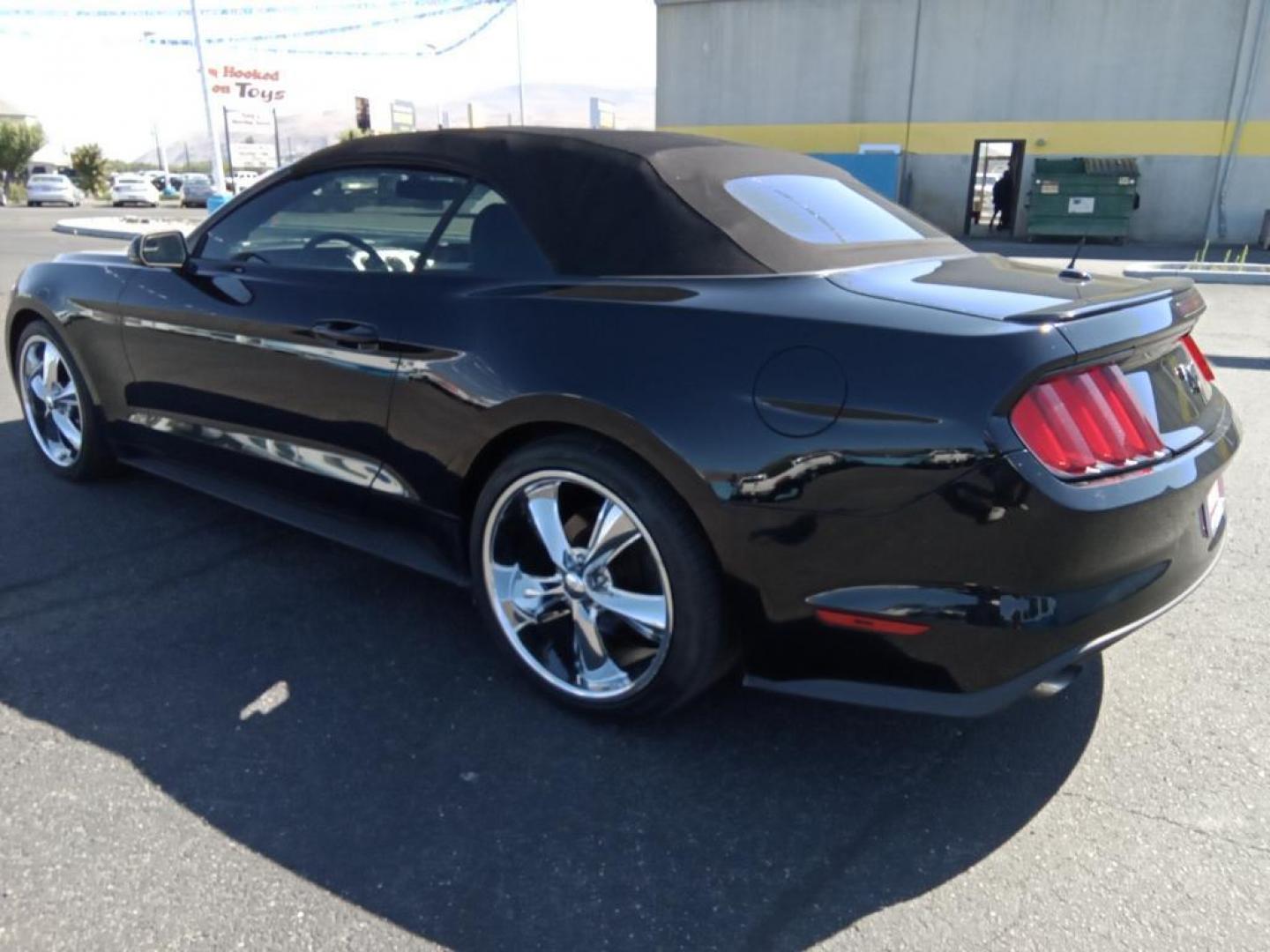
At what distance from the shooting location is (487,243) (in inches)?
116

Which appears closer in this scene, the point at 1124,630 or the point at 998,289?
the point at 1124,630

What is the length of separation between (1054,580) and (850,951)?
868 mm

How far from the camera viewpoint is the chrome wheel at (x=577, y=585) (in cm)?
258

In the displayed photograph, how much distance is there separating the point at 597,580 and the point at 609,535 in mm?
140

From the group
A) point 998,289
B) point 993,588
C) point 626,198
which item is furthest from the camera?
point 626,198

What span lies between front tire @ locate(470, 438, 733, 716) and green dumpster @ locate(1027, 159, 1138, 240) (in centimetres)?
2106

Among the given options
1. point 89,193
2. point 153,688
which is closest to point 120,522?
point 153,688

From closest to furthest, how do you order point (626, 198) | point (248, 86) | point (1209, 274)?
point (626, 198), point (1209, 274), point (248, 86)

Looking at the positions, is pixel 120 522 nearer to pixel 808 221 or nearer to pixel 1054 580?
pixel 808 221

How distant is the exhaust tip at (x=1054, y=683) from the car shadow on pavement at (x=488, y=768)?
0.37m

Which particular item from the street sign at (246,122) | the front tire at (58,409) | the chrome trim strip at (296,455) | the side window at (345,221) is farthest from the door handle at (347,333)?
the street sign at (246,122)

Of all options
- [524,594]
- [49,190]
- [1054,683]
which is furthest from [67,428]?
[49,190]

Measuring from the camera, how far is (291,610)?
3.38 metres

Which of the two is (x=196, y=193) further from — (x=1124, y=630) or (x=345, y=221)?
(x=1124, y=630)
